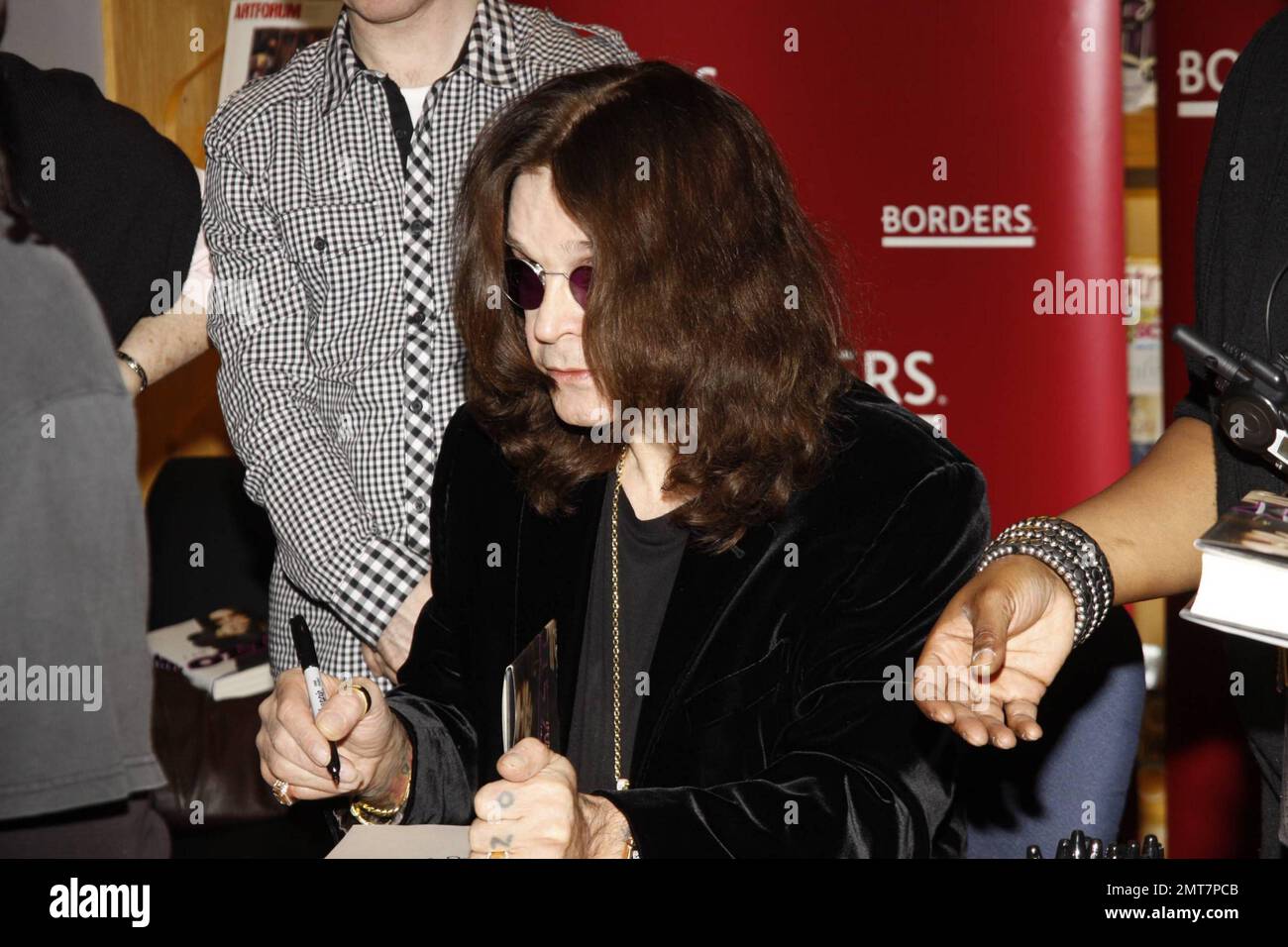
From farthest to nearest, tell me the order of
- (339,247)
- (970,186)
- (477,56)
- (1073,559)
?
(970,186), (477,56), (339,247), (1073,559)

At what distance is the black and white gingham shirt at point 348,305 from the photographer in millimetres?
2002

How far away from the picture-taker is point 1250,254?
1392 mm

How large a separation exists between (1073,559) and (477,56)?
1.34 m

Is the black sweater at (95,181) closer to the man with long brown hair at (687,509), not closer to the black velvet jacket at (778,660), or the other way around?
the man with long brown hair at (687,509)

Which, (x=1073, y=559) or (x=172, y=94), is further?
(x=172, y=94)

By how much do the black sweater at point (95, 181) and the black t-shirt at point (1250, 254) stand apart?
3.69 feet

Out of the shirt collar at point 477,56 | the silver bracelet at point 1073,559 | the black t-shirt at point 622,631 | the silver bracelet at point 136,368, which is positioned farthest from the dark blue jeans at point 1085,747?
the shirt collar at point 477,56

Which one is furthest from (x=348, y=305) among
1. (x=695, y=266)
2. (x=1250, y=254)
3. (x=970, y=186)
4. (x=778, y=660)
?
(x=1250, y=254)

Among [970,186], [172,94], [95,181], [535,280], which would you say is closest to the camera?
[95,181]

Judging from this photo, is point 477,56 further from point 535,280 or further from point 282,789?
point 282,789

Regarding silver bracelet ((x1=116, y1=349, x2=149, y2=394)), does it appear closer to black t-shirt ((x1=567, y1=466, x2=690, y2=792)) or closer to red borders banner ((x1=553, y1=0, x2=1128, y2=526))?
black t-shirt ((x1=567, y1=466, x2=690, y2=792))

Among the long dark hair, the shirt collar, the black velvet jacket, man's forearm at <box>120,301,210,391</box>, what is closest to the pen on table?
the black velvet jacket

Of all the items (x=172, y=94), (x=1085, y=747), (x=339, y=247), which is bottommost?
(x=1085, y=747)

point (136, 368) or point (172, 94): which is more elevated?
point (172, 94)
